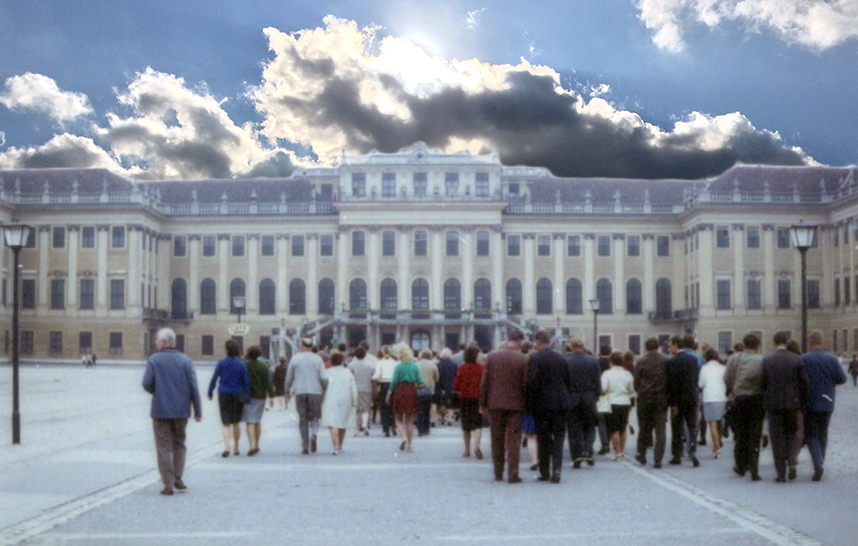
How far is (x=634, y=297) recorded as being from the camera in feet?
253

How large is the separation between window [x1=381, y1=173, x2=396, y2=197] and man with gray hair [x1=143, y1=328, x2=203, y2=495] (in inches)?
2491

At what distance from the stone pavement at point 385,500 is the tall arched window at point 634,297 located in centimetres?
5851

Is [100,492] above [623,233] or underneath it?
underneath

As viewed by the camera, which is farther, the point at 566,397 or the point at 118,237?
the point at 118,237

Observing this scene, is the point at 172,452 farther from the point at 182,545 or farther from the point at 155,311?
the point at 155,311

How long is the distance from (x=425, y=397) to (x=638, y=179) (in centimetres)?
6471

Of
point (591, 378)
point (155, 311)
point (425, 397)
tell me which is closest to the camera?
point (591, 378)

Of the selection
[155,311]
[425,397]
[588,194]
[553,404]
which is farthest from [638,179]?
[553,404]

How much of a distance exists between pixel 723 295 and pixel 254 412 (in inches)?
2372

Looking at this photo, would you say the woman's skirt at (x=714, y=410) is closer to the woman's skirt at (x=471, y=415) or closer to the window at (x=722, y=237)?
the woman's skirt at (x=471, y=415)

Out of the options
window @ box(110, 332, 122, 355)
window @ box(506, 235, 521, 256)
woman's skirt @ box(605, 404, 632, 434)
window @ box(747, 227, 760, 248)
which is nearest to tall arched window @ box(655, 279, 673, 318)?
window @ box(747, 227, 760, 248)

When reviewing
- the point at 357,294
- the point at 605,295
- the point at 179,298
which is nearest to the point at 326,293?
the point at 357,294

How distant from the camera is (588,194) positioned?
77.8 metres

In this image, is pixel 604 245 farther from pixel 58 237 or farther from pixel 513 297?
pixel 58 237
